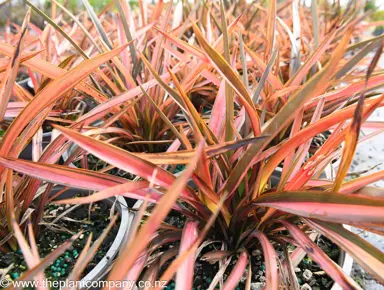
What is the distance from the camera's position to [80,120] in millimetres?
594

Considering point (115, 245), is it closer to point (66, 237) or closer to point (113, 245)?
point (113, 245)

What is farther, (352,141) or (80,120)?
(80,120)

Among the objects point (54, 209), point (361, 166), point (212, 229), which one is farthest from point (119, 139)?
point (361, 166)

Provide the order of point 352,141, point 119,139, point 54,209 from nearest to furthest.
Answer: point 352,141 < point 54,209 < point 119,139

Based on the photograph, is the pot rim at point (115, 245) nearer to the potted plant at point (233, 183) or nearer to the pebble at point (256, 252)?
the potted plant at point (233, 183)

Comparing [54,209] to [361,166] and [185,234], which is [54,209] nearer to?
[185,234]

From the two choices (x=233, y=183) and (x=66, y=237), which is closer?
(x=233, y=183)

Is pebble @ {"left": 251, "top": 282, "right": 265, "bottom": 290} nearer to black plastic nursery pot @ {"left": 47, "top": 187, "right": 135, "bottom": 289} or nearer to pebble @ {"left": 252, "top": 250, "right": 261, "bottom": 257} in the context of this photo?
pebble @ {"left": 252, "top": 250, "right": 261, "bottom": 257}

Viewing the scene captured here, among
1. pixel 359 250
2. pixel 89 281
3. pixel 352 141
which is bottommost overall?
pixel 89 281

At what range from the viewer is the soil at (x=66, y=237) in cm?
58

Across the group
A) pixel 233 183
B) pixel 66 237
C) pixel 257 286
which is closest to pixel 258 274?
pixel 257 286

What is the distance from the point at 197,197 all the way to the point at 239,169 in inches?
3.2

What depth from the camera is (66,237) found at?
64cm

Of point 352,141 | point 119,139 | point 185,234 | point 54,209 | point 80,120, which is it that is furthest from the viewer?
point 119,139
